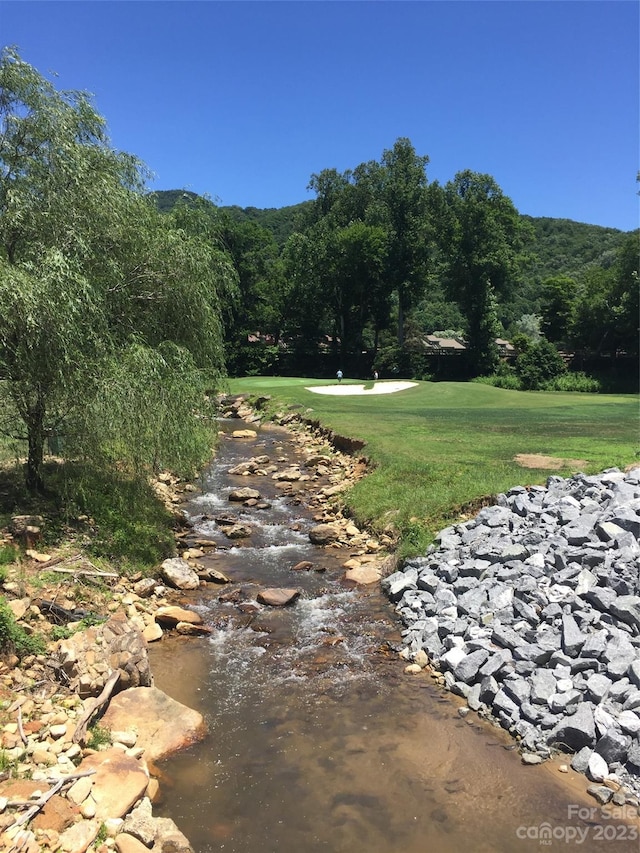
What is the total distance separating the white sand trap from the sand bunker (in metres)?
25.0

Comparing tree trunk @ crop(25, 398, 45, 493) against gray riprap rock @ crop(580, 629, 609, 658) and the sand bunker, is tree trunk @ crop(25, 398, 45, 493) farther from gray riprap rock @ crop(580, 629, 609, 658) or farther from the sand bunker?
the sand bunker

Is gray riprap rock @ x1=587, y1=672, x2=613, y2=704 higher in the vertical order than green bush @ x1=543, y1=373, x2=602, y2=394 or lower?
lower

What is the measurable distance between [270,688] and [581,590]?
5001 mm

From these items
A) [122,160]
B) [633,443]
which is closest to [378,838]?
[122,160]

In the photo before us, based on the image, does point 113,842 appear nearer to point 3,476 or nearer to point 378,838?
point 378,838

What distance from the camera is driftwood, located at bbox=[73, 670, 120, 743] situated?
6.26m

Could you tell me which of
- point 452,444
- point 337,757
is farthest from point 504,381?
point 337,757

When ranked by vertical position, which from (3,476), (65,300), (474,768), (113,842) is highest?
(65,300)

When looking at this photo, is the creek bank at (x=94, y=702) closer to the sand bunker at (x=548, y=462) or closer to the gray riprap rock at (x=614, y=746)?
the gray riprap rock at (x=614, y=746)

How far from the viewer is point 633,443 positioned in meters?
19.0

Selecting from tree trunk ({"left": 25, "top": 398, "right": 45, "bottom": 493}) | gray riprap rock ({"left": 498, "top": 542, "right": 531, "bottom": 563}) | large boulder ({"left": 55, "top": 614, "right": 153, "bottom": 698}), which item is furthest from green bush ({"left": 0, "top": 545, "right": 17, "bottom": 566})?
gray riprap rock ({"left": 498, "top": 542, "right": 531, "bottom": 563})

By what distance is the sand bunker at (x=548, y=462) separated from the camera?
1584 cm

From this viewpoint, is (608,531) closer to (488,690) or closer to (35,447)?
(488,690)

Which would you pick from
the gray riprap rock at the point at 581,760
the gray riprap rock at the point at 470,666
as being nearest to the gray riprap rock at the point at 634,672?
the gray riprap rock at the point at 581,760
